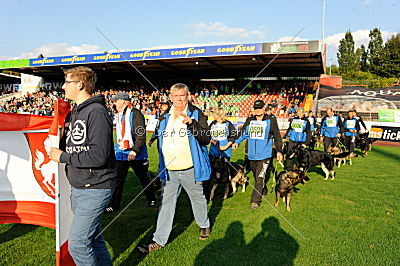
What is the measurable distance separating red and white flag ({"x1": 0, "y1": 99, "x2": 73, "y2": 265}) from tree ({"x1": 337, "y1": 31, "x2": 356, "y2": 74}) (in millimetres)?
57681

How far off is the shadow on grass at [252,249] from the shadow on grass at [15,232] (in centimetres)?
262

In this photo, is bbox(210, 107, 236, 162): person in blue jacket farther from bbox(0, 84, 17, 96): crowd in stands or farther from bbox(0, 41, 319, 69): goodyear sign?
bbox(0, 84, 17, 96): crowd in stands

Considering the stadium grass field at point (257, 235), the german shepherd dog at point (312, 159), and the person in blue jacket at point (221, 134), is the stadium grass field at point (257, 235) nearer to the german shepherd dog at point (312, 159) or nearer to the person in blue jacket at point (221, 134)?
the person in blue jacket at point (221, 134)

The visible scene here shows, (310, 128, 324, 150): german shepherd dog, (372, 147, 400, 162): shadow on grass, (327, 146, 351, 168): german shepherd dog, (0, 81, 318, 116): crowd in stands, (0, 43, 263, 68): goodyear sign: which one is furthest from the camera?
(0, 81, 318, 116): crowd in stands

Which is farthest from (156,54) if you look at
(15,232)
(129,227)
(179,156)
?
(179,156)

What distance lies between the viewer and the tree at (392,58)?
1622 inches

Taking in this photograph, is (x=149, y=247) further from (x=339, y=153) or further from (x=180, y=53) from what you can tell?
(x=180, y=53)

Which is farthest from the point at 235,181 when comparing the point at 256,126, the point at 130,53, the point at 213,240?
the point at 130,53

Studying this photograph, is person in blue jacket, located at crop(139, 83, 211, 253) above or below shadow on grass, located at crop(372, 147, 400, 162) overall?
above

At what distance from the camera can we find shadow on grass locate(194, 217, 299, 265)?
3.49 m

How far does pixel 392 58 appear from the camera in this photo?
139 feet

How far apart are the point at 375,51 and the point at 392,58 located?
223 inches

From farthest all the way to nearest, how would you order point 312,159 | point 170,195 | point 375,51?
1. point 375,51
2. point 312,159
3. point 170,195

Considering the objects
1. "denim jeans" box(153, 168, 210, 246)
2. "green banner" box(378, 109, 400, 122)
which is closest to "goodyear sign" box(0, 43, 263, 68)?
"green banner" box(378, 109, 400, 122)
